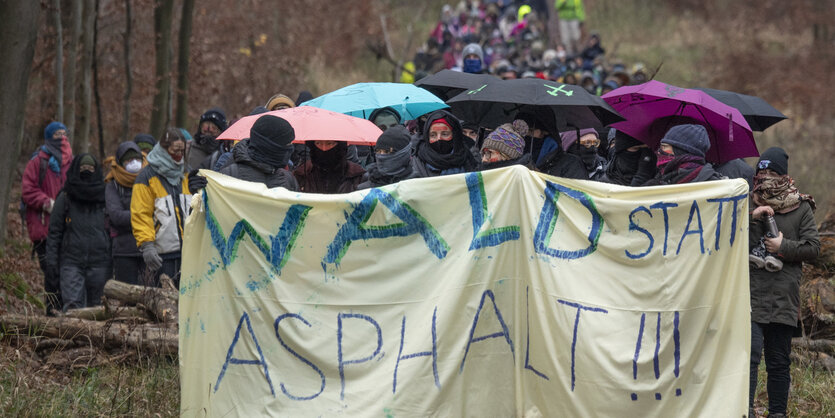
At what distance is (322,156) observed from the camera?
7.80 meters

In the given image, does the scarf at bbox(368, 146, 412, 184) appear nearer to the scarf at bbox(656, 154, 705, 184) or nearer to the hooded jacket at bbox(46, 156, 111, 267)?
the scarf at bbox(656, 154, 705, 184)

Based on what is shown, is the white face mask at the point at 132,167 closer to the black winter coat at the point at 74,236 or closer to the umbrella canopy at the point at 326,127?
the black winter coat at the point at 74,236

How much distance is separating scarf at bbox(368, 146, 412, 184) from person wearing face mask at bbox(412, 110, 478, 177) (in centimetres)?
17

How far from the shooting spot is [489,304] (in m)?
5.49

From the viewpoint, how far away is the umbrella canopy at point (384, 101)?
30.0 ft

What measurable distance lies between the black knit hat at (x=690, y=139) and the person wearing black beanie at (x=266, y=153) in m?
2.47

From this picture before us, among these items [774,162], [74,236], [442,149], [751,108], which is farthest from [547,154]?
[74,236]

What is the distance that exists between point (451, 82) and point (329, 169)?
82.5 inches

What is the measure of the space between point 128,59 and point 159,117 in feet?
4.60

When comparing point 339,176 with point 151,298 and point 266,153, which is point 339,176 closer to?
point 266,153

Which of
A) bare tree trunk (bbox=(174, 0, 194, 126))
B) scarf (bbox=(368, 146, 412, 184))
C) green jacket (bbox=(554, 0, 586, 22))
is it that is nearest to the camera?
scarf (bbox=(368, 146, 412, 184))

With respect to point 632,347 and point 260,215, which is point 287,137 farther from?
point 632,347

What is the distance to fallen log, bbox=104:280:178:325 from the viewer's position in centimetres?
777

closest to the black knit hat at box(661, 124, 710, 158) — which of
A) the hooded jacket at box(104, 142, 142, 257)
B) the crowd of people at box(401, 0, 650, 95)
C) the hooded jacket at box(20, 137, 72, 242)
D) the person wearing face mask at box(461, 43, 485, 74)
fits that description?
the hooded jacket at box(104, 142, 142, 257)
